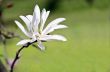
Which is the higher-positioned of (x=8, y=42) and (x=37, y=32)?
(x=8, y=42)

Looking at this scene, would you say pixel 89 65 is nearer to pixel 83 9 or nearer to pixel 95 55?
pixel 95 55

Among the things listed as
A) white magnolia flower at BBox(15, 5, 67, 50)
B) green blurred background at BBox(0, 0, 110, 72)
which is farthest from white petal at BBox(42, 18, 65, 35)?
green blurred background at BBox(0, 0, 110, 72)

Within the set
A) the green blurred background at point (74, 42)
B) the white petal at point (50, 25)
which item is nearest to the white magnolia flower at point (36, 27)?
the white petal at point (50, 25)

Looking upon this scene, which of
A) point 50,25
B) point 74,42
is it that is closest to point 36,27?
point 50,25

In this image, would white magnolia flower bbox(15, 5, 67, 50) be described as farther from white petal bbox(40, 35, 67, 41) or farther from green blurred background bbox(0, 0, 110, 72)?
green blurred background bbox(0, 0, 110, 72)

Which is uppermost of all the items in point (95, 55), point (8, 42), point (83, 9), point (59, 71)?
point (83, 9)

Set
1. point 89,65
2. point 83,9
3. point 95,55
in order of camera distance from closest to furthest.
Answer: point 89,65
point 95,55
point 83,9

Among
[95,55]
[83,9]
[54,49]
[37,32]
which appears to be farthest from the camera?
[83,9]

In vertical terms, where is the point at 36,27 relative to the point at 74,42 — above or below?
below

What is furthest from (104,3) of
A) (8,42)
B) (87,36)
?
(8,42)

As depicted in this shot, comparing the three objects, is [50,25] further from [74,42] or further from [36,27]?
[74,42]
